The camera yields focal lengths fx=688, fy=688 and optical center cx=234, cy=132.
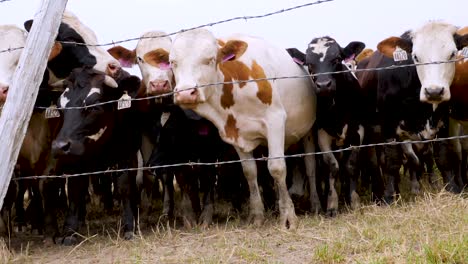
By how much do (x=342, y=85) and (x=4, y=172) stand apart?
14.3 feet

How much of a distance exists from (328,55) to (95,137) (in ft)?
8.96

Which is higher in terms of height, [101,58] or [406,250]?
[101,58]

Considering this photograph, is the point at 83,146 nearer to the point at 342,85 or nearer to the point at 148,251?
the point at 148,251

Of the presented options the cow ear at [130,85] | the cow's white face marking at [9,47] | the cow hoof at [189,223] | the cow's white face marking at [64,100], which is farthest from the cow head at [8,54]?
the cow hoof at [189,223]

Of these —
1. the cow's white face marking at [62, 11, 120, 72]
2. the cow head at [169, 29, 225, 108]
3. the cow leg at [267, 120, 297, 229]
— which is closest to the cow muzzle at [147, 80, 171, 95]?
the cow head at [169, 29, 225, 108]

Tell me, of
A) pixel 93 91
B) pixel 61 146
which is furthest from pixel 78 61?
pixel 61 146

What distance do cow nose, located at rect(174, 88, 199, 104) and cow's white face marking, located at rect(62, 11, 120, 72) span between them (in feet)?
4.58

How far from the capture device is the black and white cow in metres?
7.52

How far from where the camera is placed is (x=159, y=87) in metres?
6.59

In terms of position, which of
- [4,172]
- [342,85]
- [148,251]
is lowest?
[148,251]

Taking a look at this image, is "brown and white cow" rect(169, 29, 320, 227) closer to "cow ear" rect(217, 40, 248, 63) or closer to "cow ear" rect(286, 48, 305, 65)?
"cow ear" rect(217, 40, 248, 63)

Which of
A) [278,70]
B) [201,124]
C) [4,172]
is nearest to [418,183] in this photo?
[278,70]

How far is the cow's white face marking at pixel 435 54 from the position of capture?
634 centimetres

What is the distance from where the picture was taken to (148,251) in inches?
215
